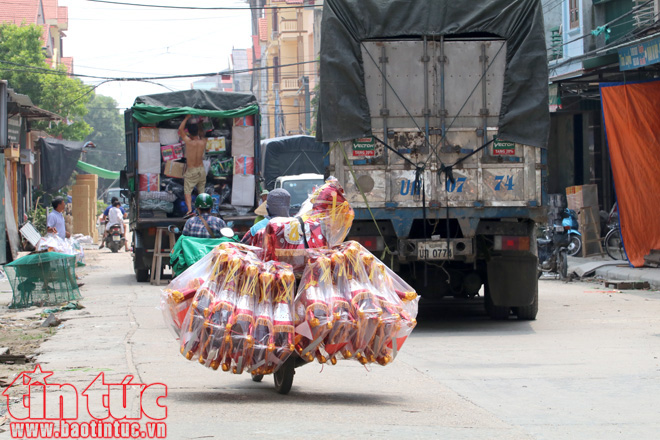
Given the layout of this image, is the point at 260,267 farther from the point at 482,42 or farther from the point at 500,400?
the point at 482,42

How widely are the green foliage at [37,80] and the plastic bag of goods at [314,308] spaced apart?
30404 millimetres

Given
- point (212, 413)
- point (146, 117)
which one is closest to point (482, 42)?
point (212, 413)

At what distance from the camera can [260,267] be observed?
20.8 feet

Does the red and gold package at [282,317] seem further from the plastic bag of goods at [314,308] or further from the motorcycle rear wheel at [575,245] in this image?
the motorcycle rear wheel at [575,245]

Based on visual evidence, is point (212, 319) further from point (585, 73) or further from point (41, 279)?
point (585, 73)

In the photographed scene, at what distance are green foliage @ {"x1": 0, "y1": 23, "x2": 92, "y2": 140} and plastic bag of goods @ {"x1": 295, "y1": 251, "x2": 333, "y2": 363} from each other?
30.4 metres

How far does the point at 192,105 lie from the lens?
1758 centimetres

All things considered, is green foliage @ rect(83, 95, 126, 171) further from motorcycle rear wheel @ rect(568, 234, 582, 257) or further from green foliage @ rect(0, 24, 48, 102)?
motorcycle rear wheel @ rect(568, 234, 582, 257)

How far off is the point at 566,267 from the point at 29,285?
1024cm

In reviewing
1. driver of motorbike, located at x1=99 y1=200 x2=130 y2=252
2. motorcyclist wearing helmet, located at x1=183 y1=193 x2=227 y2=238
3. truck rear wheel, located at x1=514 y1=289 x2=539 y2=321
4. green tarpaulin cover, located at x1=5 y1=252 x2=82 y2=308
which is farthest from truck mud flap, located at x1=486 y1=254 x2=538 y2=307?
driver of motorbike, located at x1=99 y1=200 x2=130 y2=252

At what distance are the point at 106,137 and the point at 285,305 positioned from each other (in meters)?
95.5

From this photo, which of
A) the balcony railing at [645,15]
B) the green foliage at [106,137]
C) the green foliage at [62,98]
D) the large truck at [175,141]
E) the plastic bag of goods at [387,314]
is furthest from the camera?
the green foliage at [106,137]

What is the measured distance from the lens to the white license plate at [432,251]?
1049 centimetres

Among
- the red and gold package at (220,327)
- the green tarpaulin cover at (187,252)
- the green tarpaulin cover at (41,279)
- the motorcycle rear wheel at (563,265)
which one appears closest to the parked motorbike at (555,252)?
the motorcycle rear wheel at (563,265)
